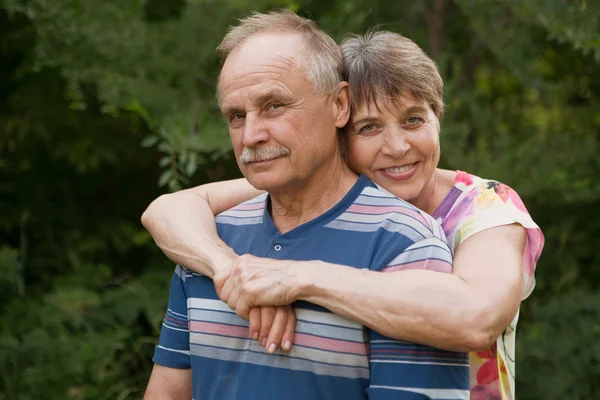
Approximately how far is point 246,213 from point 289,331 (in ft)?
1.54

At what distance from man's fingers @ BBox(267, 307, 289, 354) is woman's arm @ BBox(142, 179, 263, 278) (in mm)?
209

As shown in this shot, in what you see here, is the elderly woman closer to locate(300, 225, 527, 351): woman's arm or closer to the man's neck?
locate(300, 225, 527, 351): woman's arm

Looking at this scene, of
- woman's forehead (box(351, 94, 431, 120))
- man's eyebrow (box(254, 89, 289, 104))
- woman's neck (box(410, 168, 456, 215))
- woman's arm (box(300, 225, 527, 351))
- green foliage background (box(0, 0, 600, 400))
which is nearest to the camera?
woman's arm (box(300, 225, 527, 351))

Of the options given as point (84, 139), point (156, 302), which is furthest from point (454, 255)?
point (84, 139)

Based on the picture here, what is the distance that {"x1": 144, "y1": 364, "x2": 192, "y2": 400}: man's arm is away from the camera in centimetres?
238

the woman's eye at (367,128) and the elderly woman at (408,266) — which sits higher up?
the woman's eye at (367,128)

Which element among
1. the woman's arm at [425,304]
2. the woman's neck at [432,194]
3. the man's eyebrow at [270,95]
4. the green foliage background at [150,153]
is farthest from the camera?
the green foliage background at [150,153]

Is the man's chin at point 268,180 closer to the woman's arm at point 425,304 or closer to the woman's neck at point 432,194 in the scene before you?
the woman's arm at point 425,304

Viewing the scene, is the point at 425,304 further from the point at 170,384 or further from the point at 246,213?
the point at 170,384

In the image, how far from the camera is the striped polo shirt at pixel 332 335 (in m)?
1.92

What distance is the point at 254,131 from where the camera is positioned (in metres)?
2.11

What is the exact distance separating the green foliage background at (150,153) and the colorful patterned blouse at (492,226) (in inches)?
67.4

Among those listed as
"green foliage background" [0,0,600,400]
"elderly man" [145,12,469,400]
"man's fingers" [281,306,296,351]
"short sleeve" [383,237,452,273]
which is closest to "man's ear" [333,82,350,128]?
"elderly man" [145,12,469,400]

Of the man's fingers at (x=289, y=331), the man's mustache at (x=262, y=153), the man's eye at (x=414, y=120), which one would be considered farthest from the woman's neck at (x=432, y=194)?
the man's fingers at (x=289, y=331)
